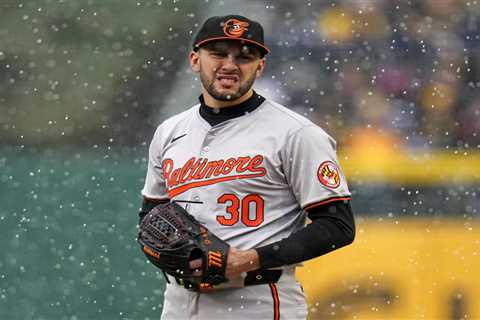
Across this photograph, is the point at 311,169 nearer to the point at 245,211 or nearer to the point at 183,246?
the point at 245,211

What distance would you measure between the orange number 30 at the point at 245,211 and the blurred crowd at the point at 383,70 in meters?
1.73

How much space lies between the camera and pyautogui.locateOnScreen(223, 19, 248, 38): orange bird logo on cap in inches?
107

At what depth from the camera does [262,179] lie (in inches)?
104

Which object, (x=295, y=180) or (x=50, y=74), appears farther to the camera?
(x=50, y=74)

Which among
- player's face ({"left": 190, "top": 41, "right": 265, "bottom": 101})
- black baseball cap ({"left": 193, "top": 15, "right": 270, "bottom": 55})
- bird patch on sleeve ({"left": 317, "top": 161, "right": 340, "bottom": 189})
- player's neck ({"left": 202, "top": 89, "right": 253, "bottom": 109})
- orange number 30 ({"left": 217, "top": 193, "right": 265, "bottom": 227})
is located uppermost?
black baseball cap ({"left": 193, "top": 15, "right": 270, "bottom": 55})

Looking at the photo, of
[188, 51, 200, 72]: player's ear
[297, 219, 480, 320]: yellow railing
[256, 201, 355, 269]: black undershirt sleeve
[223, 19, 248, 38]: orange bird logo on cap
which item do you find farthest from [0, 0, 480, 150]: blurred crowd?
[256, 201, 355, 269]: black undershirt sleeve

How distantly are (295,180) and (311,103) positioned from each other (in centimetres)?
175

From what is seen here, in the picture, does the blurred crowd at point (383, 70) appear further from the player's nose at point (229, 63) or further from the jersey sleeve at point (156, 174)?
the player's nose at point (229, 63)

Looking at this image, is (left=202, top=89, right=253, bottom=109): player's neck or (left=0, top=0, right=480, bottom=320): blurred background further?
(left=0, top=0, right=480, bottom=320): blurred background

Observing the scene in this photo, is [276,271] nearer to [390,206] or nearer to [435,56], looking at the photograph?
[390,206]

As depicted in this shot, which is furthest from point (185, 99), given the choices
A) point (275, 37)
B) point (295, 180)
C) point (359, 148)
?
point (295, 180)

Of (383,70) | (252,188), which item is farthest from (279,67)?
(252,188)

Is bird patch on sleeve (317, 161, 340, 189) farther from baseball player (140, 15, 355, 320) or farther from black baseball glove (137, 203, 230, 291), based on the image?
black baseball glove (137, 203, 230, 291)

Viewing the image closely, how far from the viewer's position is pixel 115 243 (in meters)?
Answer: 4.42
